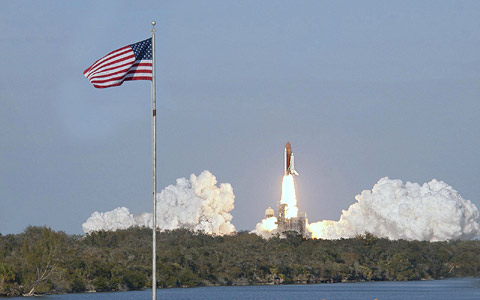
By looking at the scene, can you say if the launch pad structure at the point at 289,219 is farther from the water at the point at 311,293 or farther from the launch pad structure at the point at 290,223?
the water at the point at 311,293

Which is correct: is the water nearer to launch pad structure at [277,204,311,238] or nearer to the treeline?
the treeline

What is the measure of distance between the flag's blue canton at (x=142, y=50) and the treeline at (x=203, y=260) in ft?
141

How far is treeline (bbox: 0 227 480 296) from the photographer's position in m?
83.4

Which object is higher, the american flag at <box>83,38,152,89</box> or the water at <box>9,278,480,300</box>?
the american flag at <box>83,38,152,89</box>

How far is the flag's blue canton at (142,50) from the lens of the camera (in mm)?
38281

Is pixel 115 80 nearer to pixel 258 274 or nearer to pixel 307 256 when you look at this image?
pixel 258 274

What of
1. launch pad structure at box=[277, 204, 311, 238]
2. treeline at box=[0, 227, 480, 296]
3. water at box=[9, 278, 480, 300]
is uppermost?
launch pad structure at box=[277, 204, 311, 238]

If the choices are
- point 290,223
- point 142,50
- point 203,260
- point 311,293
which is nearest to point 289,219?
point 290,223

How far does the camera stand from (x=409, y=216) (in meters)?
147

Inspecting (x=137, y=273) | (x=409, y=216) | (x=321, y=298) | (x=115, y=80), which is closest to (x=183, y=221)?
(x=409, y=216)

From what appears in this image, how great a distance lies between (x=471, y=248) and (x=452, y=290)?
42707 millimetres

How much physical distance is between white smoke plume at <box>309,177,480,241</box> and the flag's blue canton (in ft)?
366

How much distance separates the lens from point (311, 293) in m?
91.5

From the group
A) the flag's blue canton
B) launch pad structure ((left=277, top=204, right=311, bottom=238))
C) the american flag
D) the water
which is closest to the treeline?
the water
